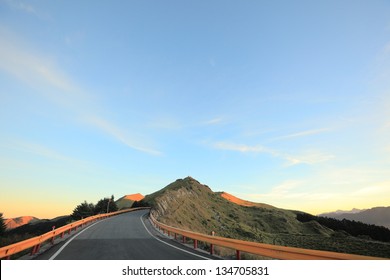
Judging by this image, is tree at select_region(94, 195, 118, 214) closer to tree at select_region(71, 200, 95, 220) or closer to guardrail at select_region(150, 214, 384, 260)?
tree at select_region(71, 200, 95, 220)

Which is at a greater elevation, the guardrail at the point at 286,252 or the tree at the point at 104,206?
the tree at the point at 104,206

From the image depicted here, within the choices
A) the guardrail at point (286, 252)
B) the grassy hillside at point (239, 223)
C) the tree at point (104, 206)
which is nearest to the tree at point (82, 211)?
the tree at point (104, 206)

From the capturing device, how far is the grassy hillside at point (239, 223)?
204 ft

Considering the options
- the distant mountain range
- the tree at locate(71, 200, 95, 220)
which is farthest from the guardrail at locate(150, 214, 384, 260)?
the tree at locate(71, 200, 95, 220)

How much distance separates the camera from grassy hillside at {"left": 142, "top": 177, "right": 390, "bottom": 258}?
2442 inches

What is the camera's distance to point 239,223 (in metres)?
90.5

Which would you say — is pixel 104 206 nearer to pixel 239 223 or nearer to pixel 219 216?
pixel 219 216

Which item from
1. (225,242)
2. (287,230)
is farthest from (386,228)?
(225,242)

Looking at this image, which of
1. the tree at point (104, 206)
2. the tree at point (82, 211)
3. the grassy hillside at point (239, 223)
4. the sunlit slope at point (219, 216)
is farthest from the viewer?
the tree at point (104, 206)

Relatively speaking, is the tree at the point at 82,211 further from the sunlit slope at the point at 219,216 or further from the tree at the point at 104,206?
the sunlit slope at the point at 219,216

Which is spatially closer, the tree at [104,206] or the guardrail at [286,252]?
the guardrail at [286,252]

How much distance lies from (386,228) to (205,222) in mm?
116753
